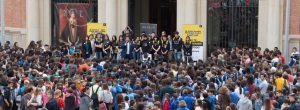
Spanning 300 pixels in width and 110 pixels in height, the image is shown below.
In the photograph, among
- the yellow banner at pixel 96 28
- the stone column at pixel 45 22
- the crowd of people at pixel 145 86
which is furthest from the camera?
the stone column at pixel 45 22

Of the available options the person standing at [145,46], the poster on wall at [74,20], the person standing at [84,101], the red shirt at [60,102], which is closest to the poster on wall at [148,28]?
the person standing at [145,46]

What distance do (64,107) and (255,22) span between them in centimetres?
1590

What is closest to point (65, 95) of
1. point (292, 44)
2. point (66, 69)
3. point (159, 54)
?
point (66, 69)

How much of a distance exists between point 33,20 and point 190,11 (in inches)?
387

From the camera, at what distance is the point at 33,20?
Answer: 36.3 meters

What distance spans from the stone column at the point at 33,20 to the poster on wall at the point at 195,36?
10.7m

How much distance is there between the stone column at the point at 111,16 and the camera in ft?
109

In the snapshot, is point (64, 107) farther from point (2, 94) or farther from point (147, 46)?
point (147, 46)

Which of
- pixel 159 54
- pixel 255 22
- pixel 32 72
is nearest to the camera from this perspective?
pixel 32 72

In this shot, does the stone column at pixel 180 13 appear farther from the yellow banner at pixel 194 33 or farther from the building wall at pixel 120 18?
the yellow banner at pixel 194 33

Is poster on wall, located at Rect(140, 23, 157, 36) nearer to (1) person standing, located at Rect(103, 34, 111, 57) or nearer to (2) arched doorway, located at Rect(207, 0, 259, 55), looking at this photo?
(1) person standing, located at Rect(103, 34, 111, 57)

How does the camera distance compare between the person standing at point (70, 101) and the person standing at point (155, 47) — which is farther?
the person standing at point (155, 47)

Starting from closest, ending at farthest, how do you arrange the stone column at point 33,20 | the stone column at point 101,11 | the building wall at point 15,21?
the stone column at point 101,11, the stone column at point 33,20, the building wall at point 15,21

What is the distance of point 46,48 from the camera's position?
96.3 ft
